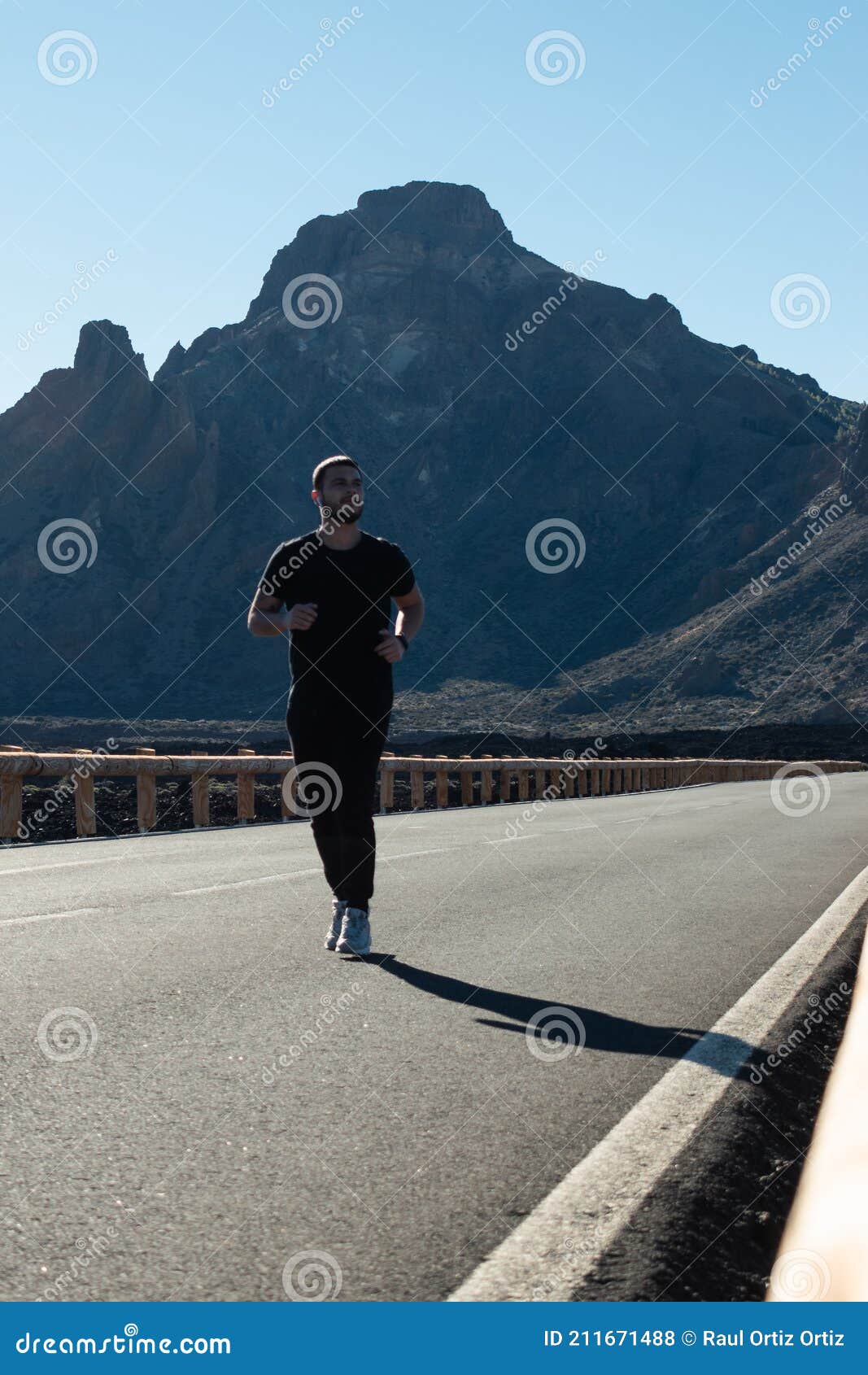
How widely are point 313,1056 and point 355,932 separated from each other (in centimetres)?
188

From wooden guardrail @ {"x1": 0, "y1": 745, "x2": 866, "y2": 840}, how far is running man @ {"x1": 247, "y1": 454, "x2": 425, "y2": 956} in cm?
731

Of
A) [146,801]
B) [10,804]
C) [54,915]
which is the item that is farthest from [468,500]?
[54,915]

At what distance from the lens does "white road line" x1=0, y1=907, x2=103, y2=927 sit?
691 cm

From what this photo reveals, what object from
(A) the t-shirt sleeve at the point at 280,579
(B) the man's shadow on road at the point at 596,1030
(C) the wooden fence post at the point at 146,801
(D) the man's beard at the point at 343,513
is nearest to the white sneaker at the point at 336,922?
(B) the man's shadow on road at the point at 596,1030

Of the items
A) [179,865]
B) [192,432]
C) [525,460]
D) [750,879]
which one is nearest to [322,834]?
[179,865]

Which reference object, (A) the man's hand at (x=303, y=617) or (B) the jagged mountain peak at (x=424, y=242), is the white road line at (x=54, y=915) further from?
(B) the jagged mountain peak at (x=424, y=242)

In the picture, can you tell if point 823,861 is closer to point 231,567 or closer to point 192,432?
point 231,567

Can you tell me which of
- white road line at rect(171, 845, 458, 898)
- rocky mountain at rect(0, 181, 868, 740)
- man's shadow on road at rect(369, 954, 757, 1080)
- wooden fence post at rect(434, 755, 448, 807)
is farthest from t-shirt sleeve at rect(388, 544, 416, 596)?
rocky mountain at rect(0, 181, 868, 740)

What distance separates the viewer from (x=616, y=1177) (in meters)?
3.26

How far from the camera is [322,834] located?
21.0ft

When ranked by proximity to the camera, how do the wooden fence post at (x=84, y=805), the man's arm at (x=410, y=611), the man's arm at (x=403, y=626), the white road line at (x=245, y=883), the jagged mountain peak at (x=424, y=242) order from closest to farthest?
the man's arm at (x=403, y=626)
the man's arm at (x=410, y=611)
the white road line at (x=245, y=883)
the wooden fence post at (x=84, y=805)
the jagged mountain peak at (x=424, y=242)

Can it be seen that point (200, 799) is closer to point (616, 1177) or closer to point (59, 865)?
point (59, 865)

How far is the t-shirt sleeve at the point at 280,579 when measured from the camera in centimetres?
631
